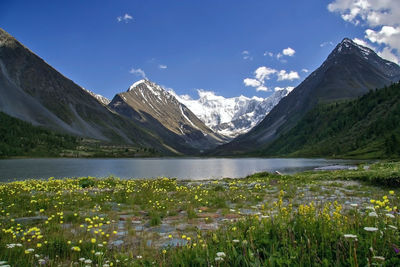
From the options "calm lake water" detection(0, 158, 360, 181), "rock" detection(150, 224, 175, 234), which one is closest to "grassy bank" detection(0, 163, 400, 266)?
"rock" detection(150, 224, 175, 234)

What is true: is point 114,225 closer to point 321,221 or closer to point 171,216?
point 171,216

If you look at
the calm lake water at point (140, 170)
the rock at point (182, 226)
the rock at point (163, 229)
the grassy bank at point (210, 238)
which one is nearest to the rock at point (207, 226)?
the grassy bank at point (210, 238)

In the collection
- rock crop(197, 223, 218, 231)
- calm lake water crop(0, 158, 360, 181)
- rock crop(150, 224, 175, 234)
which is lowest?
calm lake water crop(0, 158, 360, 181)

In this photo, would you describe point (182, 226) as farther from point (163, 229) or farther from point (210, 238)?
point (210, 238)

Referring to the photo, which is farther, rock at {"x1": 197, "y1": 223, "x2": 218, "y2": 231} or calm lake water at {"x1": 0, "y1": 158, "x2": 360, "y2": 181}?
calm lake water at {"x1": 0, "y1": 158, "x2": 360, "y2": 181}

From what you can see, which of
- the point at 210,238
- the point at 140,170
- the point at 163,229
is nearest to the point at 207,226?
the point at 163,229

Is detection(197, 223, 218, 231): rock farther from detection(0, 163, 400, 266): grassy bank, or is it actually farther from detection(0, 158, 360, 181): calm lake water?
detection(0, 158, 360, 181): calm lake water

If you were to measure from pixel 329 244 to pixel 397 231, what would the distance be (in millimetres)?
1186

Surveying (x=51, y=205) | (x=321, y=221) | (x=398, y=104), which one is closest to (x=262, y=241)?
(x=321, y=221)

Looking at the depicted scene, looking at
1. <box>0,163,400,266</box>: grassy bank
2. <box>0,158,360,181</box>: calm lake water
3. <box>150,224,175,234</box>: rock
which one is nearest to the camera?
<box>0,163,400,266</box>: grassy bank

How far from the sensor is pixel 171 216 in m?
12.1

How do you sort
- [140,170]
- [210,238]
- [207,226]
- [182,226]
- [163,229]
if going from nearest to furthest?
[210,238] < [207,226] < [163,229] < [182,226] < [140,170]

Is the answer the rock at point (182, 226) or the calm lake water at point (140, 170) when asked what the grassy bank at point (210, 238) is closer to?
the rock at point (182, 226)

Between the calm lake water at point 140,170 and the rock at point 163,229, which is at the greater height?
the rock at point 163,229
